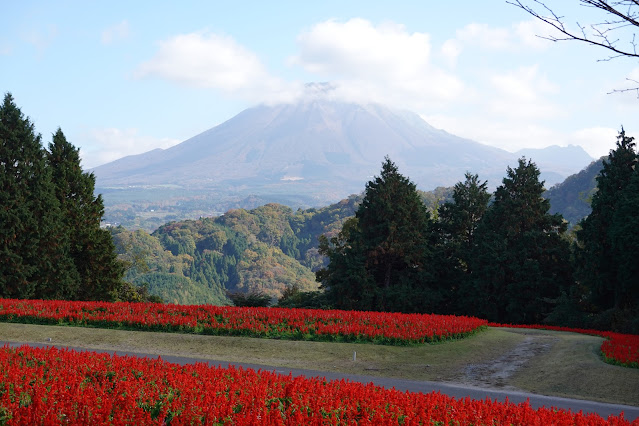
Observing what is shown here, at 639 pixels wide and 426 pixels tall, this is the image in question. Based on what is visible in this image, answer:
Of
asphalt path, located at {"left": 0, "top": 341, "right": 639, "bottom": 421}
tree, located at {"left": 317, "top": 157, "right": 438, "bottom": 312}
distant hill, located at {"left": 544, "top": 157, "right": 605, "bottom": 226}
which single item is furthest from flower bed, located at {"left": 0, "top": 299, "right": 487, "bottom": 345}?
distant hill, located at {"left": 544, "top": 157, "right": 605, "bottom": 226}

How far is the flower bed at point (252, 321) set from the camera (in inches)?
742

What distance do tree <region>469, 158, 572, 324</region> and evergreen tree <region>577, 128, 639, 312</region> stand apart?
3012mm

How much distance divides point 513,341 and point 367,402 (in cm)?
1355

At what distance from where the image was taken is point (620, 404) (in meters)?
11.2

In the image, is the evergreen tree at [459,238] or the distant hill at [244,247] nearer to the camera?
the evergreen tree at [459,238]

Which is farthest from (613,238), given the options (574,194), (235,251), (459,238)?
(235,251)

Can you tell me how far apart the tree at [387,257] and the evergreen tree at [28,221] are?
16727mm

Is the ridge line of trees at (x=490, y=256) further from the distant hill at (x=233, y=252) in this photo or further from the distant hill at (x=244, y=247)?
the distant hill at (x=233, y=252)

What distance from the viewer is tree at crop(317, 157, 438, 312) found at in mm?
36219

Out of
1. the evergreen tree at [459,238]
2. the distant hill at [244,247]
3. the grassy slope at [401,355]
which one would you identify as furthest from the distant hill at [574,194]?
the grassy slope at [401,355]

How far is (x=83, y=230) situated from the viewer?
33812 millimetres

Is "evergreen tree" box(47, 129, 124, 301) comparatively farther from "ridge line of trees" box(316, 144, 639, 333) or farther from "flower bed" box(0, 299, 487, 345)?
"ridge line of trees" box(316, 144, 639, 333)

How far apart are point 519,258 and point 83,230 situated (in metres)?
26.7

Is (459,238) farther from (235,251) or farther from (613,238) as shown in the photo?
(235,251)
